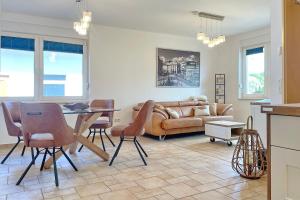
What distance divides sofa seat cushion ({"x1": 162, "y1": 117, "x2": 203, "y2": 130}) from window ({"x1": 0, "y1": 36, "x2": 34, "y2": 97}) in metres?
2.83

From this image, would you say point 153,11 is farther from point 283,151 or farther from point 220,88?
point 283,151

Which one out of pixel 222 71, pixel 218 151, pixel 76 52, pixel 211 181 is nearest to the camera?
pixel 211 181

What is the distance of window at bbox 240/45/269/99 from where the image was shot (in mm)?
6098

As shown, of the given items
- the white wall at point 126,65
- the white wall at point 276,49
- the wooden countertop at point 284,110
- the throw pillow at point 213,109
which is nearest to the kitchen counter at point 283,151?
the wooden countertop at point 284,110

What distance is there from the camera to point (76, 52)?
5543mm

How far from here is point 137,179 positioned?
283 cm

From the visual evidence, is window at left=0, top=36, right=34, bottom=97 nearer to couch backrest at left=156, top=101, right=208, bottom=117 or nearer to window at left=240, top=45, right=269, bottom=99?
couch backrest at left=156, top=101, right=208, bottom=117

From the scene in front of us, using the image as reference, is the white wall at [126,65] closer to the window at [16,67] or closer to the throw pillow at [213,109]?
the throw pillow at [213,109]

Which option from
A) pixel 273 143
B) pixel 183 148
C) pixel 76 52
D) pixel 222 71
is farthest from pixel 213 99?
pixel 273 143

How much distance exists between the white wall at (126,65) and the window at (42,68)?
0.32 meters

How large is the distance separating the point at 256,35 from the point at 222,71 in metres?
1.37

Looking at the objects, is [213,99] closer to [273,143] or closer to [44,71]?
[44,71]

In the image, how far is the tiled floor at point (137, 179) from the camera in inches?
94.7

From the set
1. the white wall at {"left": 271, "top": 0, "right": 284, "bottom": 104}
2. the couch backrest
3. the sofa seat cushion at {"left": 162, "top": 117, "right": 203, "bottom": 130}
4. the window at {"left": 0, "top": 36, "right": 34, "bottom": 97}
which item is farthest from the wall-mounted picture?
the white wall at {"left": 271, "top": 0, "right": 284, "bottom": 104}
